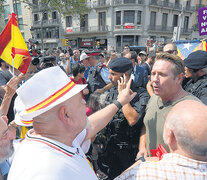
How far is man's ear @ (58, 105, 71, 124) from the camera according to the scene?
3.15 feet

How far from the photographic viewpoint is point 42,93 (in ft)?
3.12

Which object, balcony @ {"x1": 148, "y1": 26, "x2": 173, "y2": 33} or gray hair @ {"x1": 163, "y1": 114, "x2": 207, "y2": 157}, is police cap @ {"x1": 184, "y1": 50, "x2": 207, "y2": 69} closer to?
gray hair @ {"x1": 163, "y1": 114, "x2": 207, "y2": 157}

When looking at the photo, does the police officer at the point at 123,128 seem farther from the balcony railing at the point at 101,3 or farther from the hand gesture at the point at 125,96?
the balcony railing at the point at 101,3

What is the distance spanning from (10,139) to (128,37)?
87.6ft

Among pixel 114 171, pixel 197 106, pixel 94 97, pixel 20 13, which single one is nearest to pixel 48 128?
pixel 197 106

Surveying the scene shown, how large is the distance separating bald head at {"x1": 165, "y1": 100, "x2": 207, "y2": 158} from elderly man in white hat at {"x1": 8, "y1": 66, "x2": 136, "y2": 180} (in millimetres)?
581

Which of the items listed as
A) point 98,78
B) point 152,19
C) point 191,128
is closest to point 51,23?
point 152,19

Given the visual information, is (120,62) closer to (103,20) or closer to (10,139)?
(10,139)

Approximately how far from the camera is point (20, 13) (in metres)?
31.4

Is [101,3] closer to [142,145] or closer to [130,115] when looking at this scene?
[130,115]

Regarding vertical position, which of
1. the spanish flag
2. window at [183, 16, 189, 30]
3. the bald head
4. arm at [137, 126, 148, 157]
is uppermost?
window at [183, 16, 189, 30]

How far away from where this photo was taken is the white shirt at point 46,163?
794mm

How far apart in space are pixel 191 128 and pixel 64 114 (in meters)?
0.73

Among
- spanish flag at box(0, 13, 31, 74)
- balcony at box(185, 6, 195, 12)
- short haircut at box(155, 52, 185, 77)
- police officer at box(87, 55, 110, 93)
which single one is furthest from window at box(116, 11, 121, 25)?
short haircut at box(155, 52, 185, 77)
